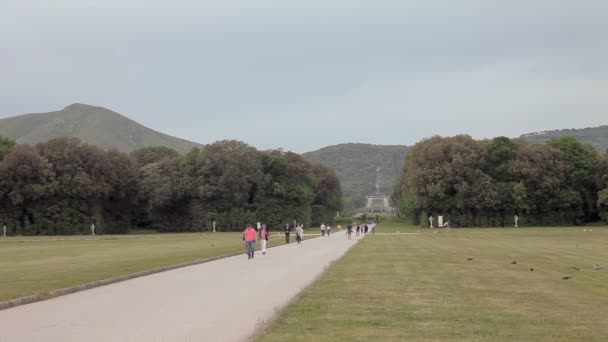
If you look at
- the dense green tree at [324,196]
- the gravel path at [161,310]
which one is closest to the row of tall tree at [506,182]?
the dense green tree at [324,196]

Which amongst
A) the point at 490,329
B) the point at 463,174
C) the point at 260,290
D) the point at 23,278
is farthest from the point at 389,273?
the point at 463,174

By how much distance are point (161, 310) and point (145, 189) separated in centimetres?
7901

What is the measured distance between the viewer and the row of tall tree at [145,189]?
251ft

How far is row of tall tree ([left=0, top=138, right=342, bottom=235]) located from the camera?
76375 mm

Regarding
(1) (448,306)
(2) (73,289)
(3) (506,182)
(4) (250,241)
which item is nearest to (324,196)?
(3) (506,182)

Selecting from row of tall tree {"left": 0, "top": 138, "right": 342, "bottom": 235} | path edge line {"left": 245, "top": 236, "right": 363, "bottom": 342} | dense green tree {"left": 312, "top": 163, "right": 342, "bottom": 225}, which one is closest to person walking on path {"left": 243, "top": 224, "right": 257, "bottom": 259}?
path edge line {"left": 245, "top": 236, "right": 363, "bottom": 342}

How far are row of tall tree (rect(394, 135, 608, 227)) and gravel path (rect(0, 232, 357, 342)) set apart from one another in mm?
68676

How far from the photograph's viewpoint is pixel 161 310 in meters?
12.7

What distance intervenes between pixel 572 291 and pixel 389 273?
5951mm

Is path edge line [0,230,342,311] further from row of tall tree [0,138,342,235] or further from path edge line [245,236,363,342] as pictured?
row of tall tree [0,138,342,235]

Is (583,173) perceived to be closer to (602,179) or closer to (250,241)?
(602,179)

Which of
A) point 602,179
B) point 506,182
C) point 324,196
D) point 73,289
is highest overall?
point 602,179

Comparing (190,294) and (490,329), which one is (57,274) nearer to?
(190,294)

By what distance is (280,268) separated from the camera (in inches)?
935
